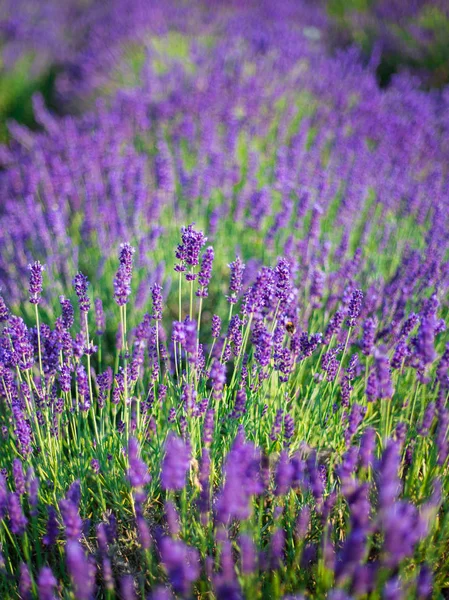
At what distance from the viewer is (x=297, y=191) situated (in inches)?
150

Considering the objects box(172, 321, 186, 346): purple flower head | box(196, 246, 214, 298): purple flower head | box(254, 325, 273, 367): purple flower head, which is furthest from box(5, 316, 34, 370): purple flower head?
box(254, 325, 273, 367): purple flower head

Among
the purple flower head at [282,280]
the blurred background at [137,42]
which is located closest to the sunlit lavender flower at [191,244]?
the purple flower head at [282,280]

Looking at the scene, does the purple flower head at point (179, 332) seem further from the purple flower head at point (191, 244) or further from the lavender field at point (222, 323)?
the purple flower head at point (191, 244)

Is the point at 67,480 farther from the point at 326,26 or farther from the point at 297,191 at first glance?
the point at 326,26

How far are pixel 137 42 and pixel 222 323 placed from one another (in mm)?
5335

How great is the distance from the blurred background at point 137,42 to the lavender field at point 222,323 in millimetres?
69

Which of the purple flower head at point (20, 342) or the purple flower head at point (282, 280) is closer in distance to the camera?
the purple flower head at point (20, 342)

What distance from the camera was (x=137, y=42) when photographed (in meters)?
6.92

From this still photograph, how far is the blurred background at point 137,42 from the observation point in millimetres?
6559

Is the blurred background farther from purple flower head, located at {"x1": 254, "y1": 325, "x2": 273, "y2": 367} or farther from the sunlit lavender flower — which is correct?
purple flower head, located at {"x1": 254, "y1": 325, "x2": 273, "y2": 367}

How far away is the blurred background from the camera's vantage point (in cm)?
656

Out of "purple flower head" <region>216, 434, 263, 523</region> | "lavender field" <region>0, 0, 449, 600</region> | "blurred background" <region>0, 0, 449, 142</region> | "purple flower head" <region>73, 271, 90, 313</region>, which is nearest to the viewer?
"purple flower head" <region>216, 434, 263, 523</region>

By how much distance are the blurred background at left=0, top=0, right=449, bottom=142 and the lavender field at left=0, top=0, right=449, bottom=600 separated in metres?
0.07

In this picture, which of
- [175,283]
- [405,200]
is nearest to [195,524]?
[175,283]
